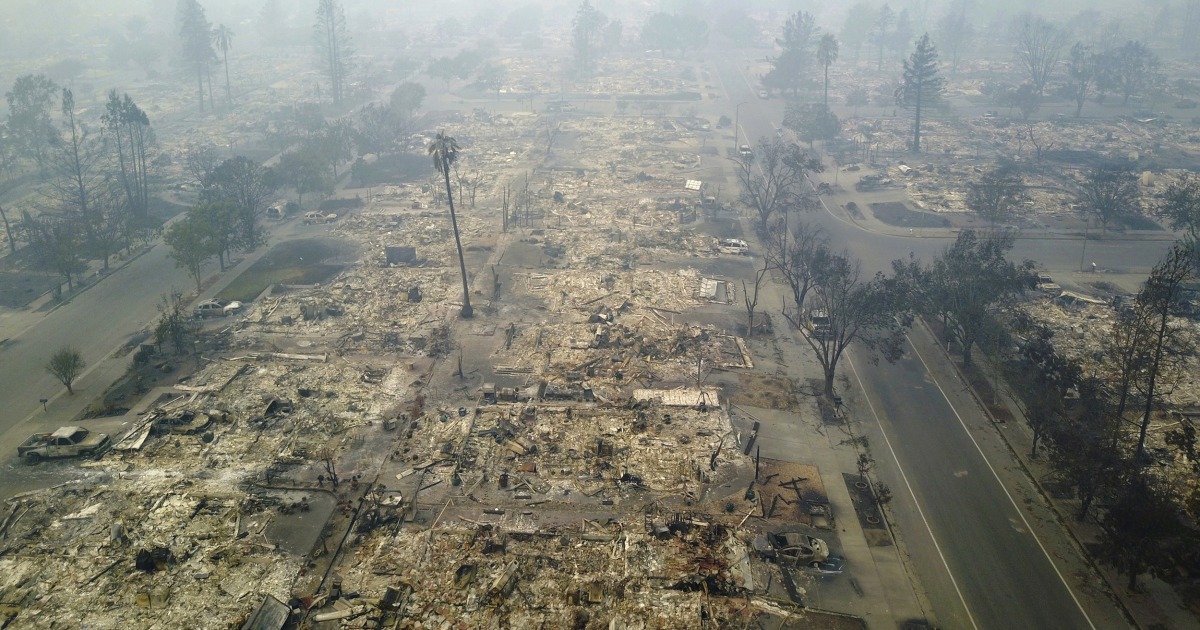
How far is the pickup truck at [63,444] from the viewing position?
131 ft

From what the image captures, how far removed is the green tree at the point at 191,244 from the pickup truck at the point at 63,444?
842 inches

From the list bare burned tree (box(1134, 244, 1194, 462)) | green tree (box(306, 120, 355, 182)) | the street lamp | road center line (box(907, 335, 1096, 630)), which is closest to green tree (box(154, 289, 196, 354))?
green tree (box(306, 120, 355, 182))

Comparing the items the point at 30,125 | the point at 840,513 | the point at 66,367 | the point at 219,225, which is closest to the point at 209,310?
the point at 219,225

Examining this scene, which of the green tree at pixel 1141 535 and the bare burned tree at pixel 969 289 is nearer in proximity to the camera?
the green tree at pixel 1141 535

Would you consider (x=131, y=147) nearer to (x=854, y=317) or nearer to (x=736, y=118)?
(x=854, y=317)

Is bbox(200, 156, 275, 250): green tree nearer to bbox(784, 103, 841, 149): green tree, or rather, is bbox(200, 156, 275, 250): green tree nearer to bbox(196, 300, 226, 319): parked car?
bbox(196, 300, 226, 319): parked car

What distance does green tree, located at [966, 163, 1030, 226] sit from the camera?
7381 cm

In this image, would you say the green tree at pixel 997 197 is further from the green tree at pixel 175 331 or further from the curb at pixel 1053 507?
the green tree at pixel 175 331

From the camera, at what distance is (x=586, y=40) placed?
546 feet

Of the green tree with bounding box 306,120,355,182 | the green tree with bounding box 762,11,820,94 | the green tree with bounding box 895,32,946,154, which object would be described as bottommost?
the green tree with bounding box 306,120,355,182

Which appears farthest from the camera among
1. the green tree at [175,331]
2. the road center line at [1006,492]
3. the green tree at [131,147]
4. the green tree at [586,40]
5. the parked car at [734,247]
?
the green tree at [586,40]

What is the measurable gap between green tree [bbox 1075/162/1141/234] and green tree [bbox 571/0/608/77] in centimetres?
10868

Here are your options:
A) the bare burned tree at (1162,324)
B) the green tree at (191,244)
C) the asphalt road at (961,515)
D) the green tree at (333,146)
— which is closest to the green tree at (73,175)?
the green tree at (191,244)

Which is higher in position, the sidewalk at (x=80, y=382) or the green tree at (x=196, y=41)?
the green tree at (x=196, y=41)
